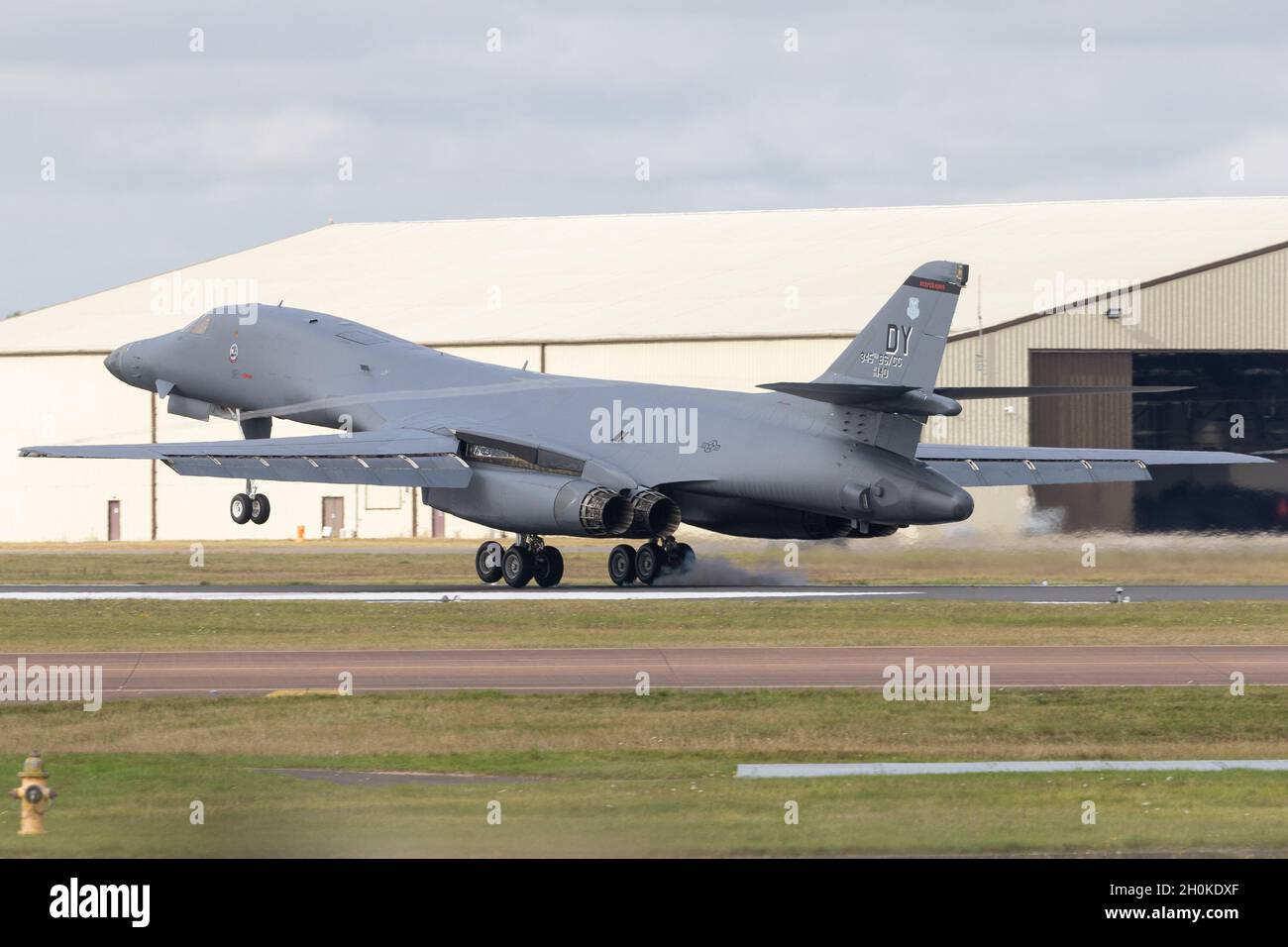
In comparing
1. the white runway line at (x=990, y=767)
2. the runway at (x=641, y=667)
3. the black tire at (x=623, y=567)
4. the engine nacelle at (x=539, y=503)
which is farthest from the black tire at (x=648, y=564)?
the white runway line at (x=990, y=767)

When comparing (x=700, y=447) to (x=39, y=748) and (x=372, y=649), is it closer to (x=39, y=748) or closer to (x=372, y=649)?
(x=372, y=649)

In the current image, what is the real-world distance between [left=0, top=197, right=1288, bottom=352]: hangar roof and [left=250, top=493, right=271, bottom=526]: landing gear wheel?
24925 mm

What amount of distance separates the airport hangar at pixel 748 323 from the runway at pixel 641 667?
57.2ft

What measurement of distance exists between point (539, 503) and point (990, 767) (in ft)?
70.3

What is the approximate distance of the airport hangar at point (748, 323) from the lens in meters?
54.5

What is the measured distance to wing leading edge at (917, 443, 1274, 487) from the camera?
124 ft

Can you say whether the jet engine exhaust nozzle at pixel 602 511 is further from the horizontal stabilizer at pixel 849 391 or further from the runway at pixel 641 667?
the runway at pixel 641 667

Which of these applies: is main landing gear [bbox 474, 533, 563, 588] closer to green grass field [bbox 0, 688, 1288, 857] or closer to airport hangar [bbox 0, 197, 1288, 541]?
airport hangar [bbox 0, 197, 1288, 541]

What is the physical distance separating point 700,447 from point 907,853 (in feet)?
80.8

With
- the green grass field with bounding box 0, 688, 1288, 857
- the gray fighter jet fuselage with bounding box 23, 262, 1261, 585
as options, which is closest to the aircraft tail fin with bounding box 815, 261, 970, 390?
the gray fighter jet fuselage with bounding box 23, 262, 1261, 585

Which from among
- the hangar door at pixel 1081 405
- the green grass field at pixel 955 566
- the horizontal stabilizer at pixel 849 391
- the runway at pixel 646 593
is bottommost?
the runway at pixel 646 593

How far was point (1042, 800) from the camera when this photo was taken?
1416cm

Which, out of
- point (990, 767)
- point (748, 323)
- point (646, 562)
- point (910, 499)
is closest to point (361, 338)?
point (646, 562)
